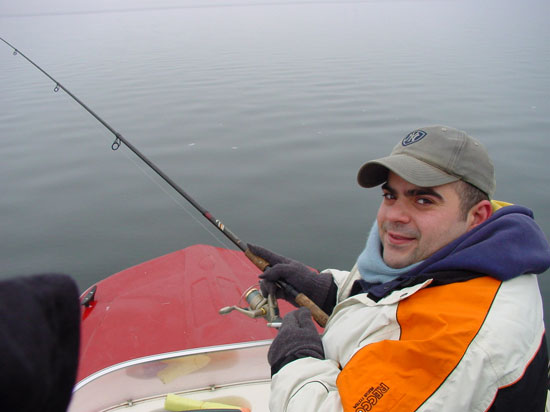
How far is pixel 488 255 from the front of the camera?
4.23 feet

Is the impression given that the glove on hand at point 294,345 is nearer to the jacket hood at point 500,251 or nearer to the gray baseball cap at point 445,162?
the jacket hood at point 500,251

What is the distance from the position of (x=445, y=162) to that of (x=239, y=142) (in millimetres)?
6211

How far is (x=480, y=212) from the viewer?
162 centimetres

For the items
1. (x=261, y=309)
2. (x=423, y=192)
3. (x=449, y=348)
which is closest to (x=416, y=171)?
(x=423, y=192)

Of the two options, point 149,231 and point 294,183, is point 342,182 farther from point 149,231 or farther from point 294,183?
point 149,231

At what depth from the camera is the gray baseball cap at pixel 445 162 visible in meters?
1.59

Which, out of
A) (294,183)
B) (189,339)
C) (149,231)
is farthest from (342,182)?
(189,339)

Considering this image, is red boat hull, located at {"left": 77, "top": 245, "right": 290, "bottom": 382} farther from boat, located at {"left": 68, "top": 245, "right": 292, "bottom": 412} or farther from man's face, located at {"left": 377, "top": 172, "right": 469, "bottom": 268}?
man's face, located at {"left": 377, "top": 172, "right": 469, "bottom": 268}

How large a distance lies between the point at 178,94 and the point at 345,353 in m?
10.6

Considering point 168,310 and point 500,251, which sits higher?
point 500,251

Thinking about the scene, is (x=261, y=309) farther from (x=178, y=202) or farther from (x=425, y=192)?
(x=178, y=202)

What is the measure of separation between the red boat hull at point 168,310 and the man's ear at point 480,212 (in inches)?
57.9

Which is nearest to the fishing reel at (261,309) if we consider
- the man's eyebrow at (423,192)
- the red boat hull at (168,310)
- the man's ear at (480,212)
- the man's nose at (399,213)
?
the red boat hull at (168,310)

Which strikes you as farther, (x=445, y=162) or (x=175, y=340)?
(x=175, y=340)
